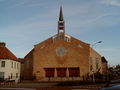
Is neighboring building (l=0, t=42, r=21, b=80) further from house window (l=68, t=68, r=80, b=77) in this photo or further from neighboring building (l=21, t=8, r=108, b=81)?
house window (l=68, t=68, r=80, b=77)

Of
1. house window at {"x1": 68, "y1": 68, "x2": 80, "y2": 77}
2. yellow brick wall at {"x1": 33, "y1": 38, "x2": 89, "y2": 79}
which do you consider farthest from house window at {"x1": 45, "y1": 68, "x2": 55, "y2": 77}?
house window at {"x1": 68, "y1": 68, "x2": 80, "y2": 77}

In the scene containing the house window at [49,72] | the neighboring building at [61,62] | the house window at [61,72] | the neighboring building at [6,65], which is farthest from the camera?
the house window at [49,72]

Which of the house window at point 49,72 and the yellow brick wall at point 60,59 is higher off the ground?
the yellow brick wall at point 60,59

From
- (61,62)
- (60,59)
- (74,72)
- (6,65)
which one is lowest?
(74,72)

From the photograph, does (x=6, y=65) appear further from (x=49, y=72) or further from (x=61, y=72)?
(x=61, y=72)

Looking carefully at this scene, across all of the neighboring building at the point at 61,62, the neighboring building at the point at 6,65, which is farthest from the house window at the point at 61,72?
the neighboring building at the point at 6,65

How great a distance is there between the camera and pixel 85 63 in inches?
2156

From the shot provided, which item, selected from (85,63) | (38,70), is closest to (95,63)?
(85,63)

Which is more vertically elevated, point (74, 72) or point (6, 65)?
point (6, 65)

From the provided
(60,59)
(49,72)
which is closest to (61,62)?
(60,59)

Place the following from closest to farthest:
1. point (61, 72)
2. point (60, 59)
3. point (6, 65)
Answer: point (6, 65) → point (61, 72) → point (60, 59)

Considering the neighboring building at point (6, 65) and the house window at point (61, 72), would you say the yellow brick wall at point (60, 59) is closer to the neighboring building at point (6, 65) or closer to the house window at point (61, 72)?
the house window at point (61, 72)

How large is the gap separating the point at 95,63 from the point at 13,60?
28.9m

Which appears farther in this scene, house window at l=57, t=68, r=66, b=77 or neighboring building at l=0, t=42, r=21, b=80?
house window at l=57, t=68, r=66, b=77
